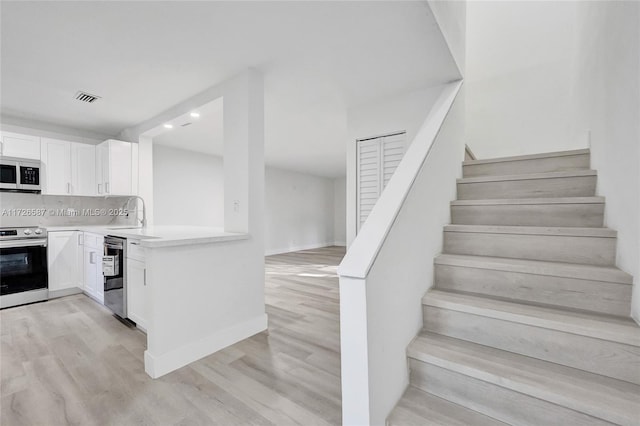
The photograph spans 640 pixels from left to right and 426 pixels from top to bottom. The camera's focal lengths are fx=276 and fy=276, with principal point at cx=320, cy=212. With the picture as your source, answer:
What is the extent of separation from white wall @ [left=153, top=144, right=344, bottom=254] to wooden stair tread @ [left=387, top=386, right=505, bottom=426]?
5082 mm

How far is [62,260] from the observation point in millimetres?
3451

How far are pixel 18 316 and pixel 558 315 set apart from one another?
14.8ft

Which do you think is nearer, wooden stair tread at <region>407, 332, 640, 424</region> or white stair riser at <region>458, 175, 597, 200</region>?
wooden stair tread at <region>407, 332, 640, 424</region>

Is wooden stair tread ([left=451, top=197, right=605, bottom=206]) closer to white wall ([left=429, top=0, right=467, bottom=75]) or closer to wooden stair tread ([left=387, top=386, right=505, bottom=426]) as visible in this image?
white wall ([left=429, top=0, right=467, bottom=75])

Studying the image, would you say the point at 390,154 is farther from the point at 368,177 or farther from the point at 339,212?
the point at 339,212

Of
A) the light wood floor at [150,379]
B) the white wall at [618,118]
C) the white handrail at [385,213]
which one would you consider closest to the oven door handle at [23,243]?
the light wood floor at [150,379]

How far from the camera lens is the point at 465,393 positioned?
1.17 m

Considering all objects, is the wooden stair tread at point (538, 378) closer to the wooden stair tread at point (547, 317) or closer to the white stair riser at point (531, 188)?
the wooden stair tread at point (547, 317)

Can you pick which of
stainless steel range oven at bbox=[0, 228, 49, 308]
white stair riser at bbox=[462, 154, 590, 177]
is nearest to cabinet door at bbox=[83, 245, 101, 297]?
stainless steel range oven at bbox=[0, 228, 49, 308]

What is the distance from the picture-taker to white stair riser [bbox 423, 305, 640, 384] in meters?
1.08

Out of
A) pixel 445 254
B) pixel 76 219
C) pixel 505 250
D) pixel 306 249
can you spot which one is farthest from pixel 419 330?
pixel 306 249

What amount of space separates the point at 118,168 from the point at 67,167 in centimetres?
64

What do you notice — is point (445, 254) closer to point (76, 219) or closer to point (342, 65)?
point (342, 65)

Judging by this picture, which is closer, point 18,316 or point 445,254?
point 445,254
